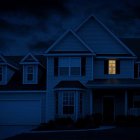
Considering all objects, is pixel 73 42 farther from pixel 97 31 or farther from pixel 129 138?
pixel 129 138

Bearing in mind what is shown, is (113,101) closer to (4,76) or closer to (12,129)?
(12,129)

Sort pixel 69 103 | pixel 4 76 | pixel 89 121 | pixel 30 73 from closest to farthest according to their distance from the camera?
1. pixel 89 121
2. pixel 69 103
3. pixel 30 73
4. pixel 4 76

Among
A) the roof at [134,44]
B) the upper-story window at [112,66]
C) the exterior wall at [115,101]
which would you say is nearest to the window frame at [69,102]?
the exterior wall at [115,101]

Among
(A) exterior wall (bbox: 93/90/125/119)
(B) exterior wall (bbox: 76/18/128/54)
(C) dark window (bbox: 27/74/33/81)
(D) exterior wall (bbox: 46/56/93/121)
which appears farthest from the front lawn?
(B) exterior wall (bbox: 76/18/128/54)

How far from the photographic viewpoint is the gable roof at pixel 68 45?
38.3m

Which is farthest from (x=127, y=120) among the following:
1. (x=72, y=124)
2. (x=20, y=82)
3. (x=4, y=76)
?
(x=4, y=76)

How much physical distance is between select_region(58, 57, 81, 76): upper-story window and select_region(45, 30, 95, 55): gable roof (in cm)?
72

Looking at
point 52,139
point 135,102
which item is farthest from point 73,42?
point 52,139

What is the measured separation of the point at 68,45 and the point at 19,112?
780cm

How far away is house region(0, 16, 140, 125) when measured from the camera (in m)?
37.5

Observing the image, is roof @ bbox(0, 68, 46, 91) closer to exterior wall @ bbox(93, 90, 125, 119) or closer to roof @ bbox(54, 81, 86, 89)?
roof @ bbox(54, 81, 86, 89)

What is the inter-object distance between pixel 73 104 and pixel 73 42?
562cm

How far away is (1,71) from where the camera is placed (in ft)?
135

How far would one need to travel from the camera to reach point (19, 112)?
3994cm
